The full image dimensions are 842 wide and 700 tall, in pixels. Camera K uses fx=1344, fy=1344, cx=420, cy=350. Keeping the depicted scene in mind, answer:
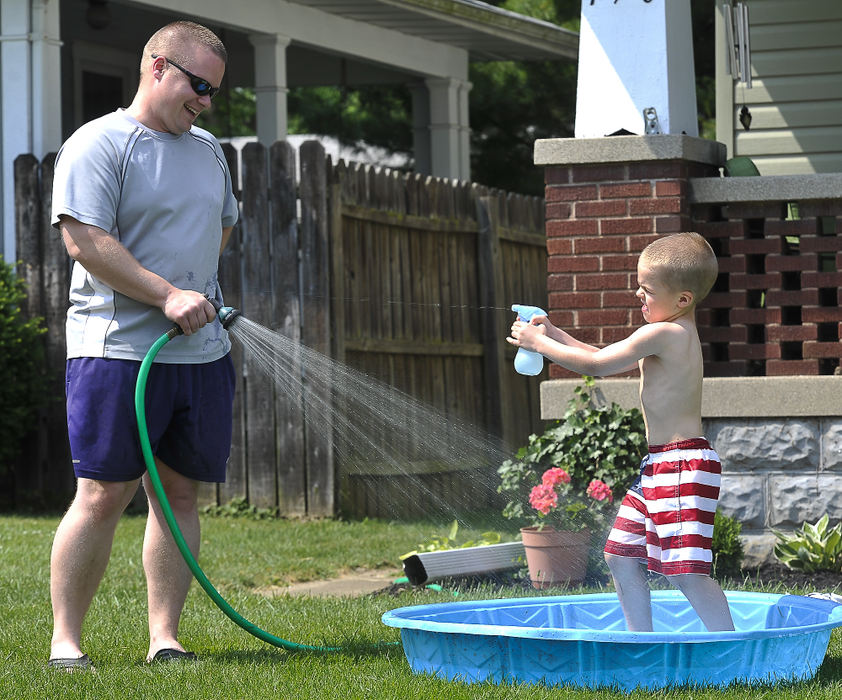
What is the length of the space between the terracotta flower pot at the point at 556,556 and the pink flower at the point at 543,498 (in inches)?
3.8

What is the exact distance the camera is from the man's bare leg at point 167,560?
4246 millimetres

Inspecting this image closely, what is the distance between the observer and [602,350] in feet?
13.6

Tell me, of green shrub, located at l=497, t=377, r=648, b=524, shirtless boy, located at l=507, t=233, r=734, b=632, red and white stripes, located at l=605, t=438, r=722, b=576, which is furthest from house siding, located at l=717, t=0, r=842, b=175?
red and white stripes, located at l=605, t=438, r=722, b=576

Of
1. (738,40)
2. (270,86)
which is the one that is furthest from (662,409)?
(270,86)

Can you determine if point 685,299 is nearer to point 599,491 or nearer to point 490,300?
point 599,491

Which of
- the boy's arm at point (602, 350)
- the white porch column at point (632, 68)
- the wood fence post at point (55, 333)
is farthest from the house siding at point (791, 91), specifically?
the boy's arm at point (602, 350)

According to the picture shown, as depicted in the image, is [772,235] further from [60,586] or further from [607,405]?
[60,586]

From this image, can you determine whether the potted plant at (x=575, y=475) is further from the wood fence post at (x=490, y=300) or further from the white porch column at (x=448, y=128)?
the white porch column at (x=448, y=128)

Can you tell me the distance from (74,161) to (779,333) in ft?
12.0

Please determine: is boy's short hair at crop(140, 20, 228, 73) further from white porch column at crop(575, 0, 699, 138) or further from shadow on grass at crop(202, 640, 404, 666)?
white porch column at crop(575, 0, 699, 138)

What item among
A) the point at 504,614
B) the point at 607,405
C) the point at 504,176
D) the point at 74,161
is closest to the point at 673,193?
the point at 607,405

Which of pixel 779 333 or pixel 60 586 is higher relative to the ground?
pixel 779 333

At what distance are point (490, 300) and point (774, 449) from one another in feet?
14.0

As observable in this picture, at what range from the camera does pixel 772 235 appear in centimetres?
648
